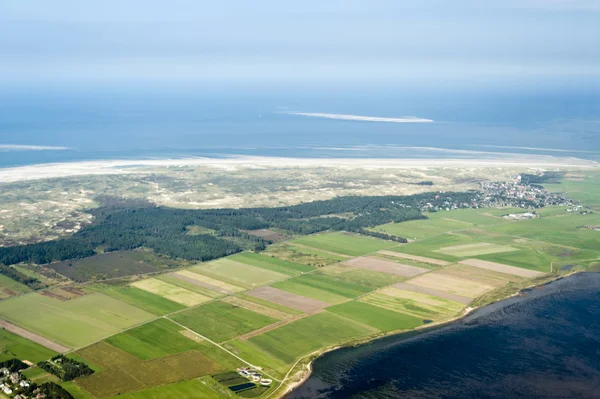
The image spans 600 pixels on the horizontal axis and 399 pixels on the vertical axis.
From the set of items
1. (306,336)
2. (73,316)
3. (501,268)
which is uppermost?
(501,268)

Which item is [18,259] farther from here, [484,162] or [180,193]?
[484,162]

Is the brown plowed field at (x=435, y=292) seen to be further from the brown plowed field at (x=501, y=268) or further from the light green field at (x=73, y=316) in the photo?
the light green field at (x=73, y=316)

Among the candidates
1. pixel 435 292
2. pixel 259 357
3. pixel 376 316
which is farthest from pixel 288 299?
pixel 435 292

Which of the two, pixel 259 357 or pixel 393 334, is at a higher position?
pixel 393 334

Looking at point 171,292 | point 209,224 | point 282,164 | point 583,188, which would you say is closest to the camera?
point 171,292

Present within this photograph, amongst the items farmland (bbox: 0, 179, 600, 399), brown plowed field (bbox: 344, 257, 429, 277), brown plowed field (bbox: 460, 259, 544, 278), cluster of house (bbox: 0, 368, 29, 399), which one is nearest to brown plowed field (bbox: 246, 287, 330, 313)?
farmland (bbox: 0, 179, 600, 399)

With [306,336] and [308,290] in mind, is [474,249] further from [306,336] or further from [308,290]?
[306,336]

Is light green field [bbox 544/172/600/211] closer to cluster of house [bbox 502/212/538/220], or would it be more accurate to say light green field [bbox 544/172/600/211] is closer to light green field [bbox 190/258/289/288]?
cluster of house [bbox 502/212/538/220]
